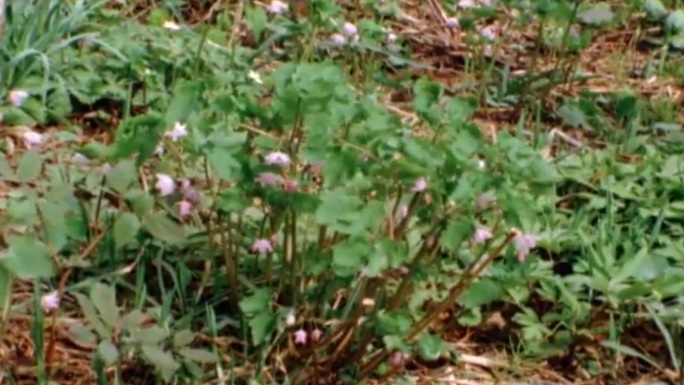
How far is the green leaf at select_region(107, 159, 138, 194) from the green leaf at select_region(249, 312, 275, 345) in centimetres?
34

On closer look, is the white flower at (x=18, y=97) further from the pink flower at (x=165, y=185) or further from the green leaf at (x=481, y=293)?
the green leaf at (x=481, y=293)

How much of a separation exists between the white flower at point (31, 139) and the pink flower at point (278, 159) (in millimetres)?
772

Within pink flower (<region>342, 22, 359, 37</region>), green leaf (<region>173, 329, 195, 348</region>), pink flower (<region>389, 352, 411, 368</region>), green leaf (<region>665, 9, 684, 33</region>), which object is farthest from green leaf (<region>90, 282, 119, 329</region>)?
green leaf (<region>665, 9, 684, 33</region>)

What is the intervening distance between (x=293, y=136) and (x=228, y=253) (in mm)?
333

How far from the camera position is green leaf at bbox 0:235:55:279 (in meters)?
2.35

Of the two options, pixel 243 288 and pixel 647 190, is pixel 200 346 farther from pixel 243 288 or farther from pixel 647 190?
pixel 647 190

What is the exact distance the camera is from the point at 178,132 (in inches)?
105

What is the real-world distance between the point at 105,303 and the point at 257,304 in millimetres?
293

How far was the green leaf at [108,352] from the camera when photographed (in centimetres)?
246

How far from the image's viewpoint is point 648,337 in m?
3.05

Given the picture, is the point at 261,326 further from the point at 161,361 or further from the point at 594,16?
the point at 594,16

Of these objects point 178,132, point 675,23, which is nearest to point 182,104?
point 178,132

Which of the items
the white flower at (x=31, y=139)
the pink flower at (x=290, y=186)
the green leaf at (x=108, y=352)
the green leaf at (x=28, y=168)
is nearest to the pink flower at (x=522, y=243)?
the pink flower at (x=290, y=186)

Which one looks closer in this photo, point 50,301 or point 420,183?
point 420,183
